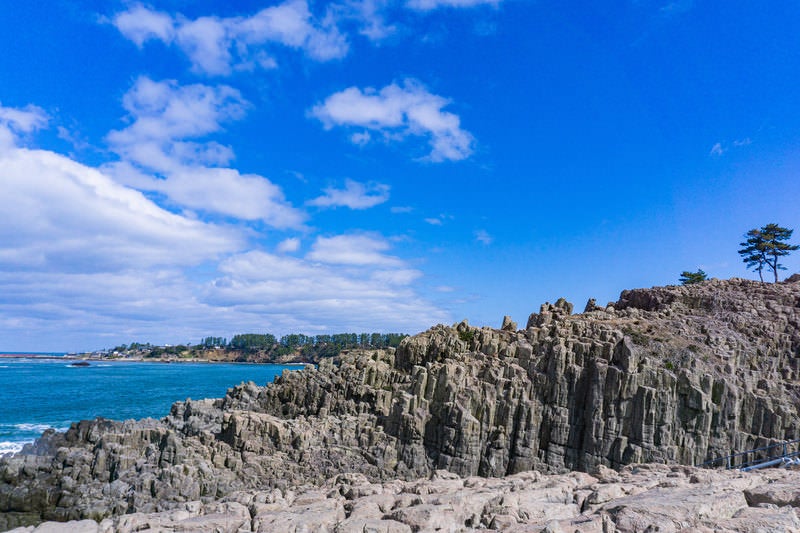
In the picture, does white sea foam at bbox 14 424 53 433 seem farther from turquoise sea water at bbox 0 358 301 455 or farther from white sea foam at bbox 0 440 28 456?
white sea foam at bbox 0 440 28 456

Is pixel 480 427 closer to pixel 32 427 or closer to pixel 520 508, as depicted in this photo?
pixel 520 508

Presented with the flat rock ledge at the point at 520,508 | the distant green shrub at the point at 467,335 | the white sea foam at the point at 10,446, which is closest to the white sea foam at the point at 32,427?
the white sea foam at the point at 10,446

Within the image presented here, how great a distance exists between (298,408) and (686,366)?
2692cm

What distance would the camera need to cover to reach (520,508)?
48.2 ft

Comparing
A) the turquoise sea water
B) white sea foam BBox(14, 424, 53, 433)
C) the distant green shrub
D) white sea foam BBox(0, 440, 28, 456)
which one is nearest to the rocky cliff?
the distant green shrub

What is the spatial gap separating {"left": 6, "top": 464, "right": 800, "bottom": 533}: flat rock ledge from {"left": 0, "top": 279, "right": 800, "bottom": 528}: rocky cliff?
8.70 metres

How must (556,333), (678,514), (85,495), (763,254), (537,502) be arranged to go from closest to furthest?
(678,514) < (537,502) < (85,495) < (556,333) < (763,254)

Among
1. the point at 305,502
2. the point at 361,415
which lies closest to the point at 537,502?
the point at 305,502

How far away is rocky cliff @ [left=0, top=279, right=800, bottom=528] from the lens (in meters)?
27.3

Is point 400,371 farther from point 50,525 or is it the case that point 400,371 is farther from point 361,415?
point 50,525

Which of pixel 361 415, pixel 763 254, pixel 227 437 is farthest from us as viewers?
pixel 763 254

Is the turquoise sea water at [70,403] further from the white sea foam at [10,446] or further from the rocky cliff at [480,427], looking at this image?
the rocky cliff at [480,427]

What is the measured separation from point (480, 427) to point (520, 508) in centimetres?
1620

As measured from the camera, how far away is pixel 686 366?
106 ft
